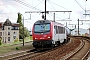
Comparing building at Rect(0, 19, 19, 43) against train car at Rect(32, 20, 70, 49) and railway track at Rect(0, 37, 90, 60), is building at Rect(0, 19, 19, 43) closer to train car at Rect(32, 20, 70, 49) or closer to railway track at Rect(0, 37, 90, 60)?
train car at Rect(32, 20, 70, 49)

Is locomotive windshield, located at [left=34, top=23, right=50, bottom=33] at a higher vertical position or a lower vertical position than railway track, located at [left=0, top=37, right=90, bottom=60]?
higher

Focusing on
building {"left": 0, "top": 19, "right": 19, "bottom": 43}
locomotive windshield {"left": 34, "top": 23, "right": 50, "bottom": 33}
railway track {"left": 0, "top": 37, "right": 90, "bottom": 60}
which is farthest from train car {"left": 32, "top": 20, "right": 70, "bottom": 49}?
building {"left": 0, "top": 19, "right": 19, "bottom": 43}

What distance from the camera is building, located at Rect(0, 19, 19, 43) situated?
99.3 m

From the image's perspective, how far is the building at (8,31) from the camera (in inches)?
3910

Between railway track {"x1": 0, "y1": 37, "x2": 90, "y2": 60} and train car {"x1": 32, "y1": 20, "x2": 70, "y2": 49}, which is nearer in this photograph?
railway track {"x1": 0, "y1": 37, "x2": 90, "y2": 60}

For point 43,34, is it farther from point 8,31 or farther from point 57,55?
point 8,31

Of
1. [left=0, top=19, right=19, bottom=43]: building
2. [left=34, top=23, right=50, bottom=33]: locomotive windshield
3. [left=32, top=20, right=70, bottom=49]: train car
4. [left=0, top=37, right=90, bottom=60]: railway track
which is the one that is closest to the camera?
[left=0, top=37, right=90, bottom=60]: railway track

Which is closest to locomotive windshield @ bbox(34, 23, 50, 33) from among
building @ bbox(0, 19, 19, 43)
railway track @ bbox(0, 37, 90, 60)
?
railway track @ bbox(0, 37, 90, 60)

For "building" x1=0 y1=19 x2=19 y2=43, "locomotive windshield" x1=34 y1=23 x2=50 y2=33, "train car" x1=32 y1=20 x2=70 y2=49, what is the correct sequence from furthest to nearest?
1. "building" x1=0 y1=19 x2=19 y2=43
2. "locomotive windshield" x1=34 y1=23 x2=50 y2=33
3. "train car" x1=32 y1=20 x2=70 y2=49

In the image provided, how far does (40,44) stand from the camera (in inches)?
1025

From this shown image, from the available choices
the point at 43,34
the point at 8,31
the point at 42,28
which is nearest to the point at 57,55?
the point at 43,34

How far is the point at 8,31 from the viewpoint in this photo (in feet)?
330

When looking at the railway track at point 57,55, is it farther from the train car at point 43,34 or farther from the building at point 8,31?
the building at point 8,31

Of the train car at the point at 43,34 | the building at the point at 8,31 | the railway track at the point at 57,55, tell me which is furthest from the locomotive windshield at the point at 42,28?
the building at the point at 8,31
